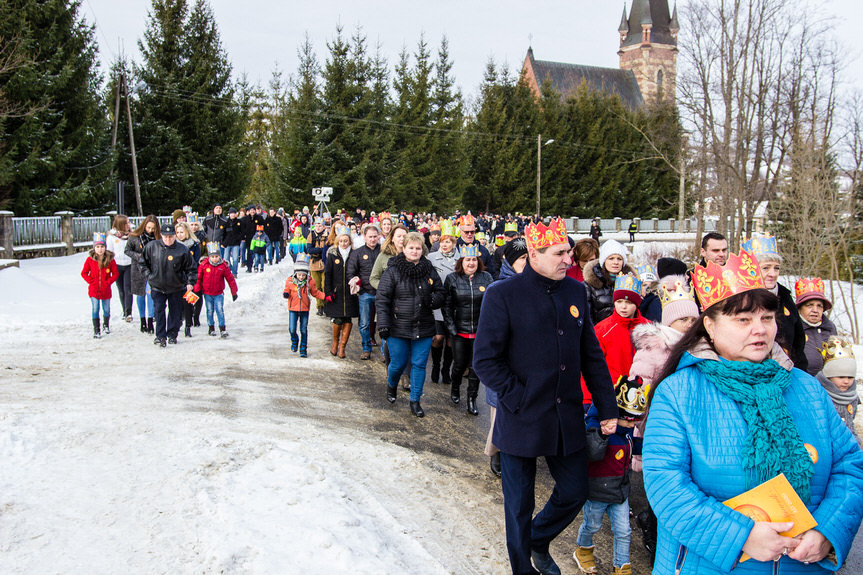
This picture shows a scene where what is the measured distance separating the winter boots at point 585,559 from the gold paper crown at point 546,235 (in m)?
1.99

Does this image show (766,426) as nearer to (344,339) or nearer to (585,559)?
(585,559)

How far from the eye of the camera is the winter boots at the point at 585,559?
4320mm

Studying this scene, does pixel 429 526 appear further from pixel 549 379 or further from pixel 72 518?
pixel 72 518

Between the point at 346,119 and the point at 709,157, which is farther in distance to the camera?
the point at 346,119

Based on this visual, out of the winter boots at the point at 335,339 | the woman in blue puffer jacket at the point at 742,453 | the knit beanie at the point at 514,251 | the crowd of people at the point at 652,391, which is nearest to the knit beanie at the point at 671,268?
the crowd of people at the point at 652,391

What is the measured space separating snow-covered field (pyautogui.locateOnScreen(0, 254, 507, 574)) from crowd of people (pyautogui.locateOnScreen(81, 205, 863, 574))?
0.77 m

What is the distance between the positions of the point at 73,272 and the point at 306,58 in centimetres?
3619

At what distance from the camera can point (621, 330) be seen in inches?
200

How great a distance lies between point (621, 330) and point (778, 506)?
9.44 feet

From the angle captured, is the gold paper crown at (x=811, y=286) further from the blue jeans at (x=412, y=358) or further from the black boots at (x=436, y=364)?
the black boots at (x=436, y=364)

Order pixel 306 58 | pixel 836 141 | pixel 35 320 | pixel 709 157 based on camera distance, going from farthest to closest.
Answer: pixel 306 58 < pixel 709 157 < pixel 836 141 < pixel 35 320

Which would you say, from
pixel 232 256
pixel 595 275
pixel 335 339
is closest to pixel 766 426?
pixel 595 275

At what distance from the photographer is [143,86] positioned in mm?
35562

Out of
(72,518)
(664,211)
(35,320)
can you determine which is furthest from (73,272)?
(664,211)
